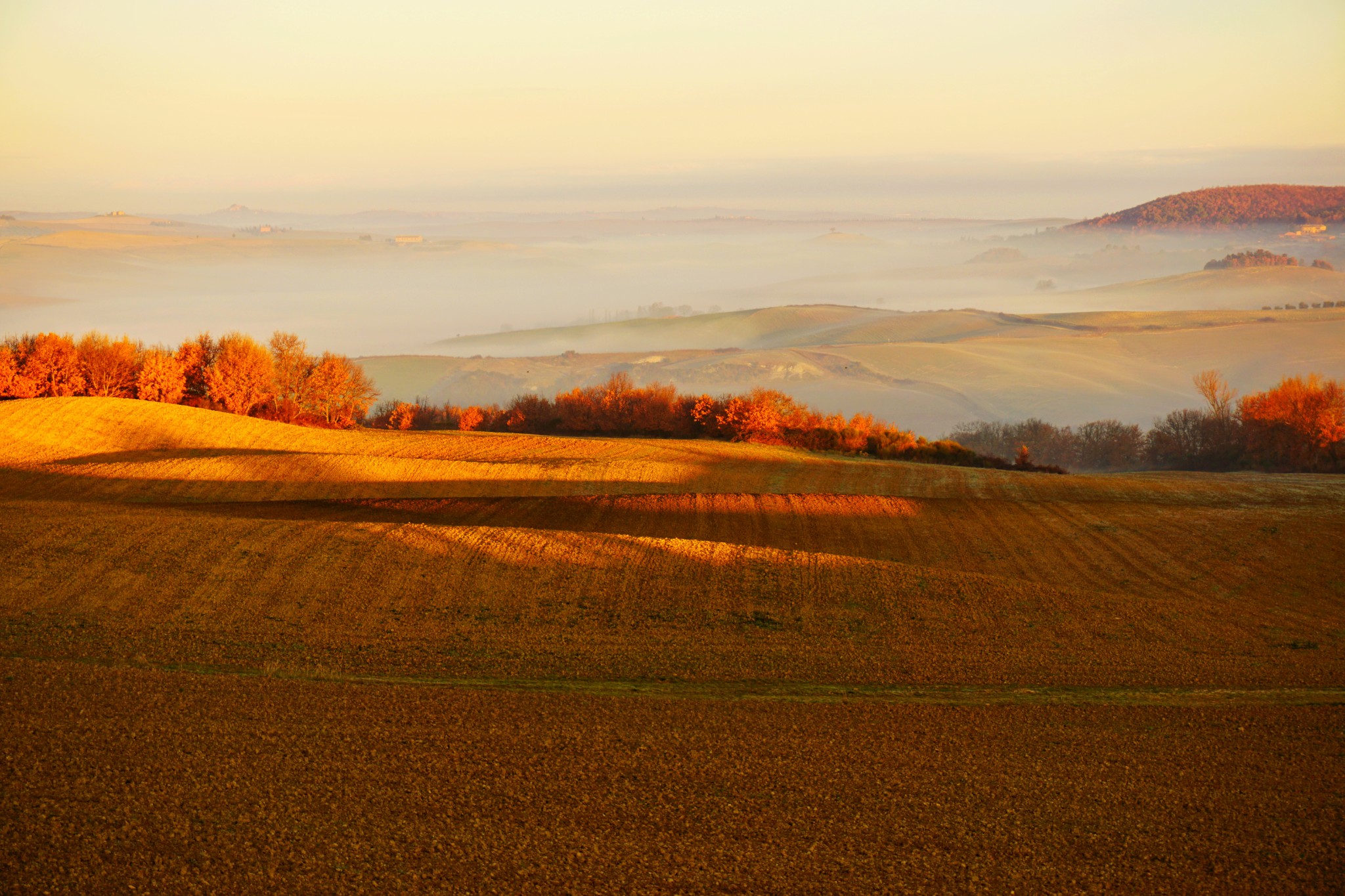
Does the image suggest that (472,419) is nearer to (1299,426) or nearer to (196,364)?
(196,364)

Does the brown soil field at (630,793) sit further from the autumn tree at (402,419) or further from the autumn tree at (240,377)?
the autumn tree at (402,419)

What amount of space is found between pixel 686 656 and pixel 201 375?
5864 cm

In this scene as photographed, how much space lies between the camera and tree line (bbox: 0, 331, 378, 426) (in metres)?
61.7

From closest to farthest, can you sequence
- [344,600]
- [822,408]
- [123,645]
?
1. [123,645]
2. [344,600]
3. [822,408]

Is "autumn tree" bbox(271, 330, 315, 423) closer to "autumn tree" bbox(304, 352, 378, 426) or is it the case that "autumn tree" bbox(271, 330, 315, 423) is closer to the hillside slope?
"autumn tree" bbox(304, 352, 378, 426)

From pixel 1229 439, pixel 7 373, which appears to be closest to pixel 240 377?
pixel 7 373

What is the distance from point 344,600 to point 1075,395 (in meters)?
176

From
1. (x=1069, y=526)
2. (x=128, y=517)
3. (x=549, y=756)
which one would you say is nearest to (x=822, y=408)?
(x=1069, y=526)

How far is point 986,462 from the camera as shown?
57.1m

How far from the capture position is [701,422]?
2569 inches

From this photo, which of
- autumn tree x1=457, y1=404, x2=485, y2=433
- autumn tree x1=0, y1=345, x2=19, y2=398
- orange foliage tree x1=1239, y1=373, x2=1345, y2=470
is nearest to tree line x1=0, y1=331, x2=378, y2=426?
autumn tree x1=0, y1=345, x2=19, y2=398

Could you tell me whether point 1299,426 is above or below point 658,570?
below

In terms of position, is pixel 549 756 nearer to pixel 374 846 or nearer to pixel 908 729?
pixel 374 846

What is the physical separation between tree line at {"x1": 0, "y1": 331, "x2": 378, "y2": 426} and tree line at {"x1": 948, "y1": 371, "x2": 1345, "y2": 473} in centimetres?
4826
